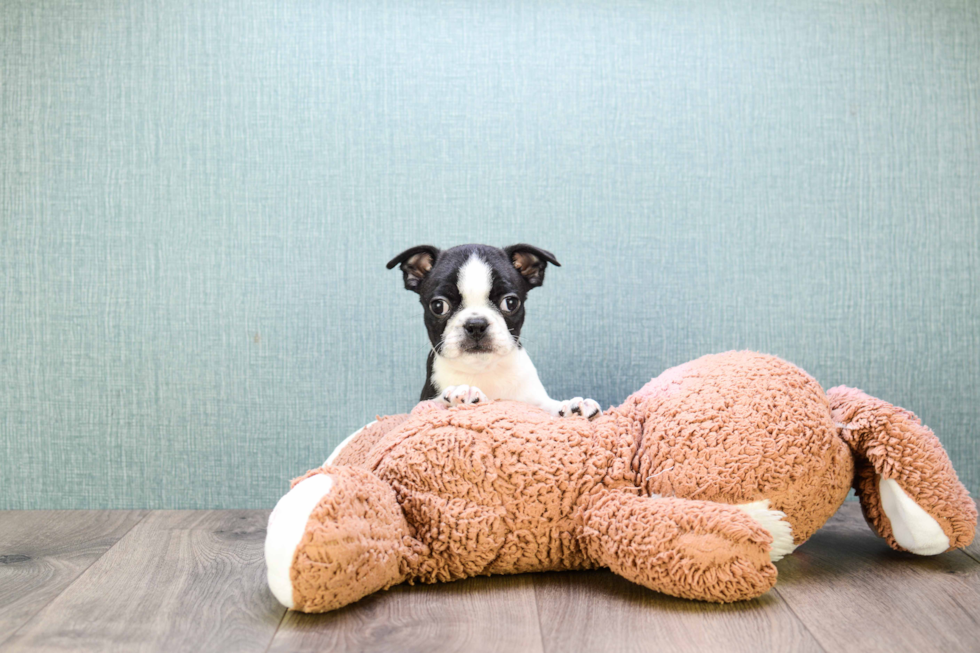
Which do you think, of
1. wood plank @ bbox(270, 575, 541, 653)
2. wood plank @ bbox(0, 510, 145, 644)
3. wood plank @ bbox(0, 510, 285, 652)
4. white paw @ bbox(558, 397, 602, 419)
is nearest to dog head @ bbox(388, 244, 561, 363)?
white paw @ bbox(558, 397, 602, 419)

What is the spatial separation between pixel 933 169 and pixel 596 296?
3.32 feet

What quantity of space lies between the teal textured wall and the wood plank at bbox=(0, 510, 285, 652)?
44 cm

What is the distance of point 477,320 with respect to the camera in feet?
5.25

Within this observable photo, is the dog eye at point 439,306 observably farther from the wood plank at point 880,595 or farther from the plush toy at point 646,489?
the wood plank at point 880,595

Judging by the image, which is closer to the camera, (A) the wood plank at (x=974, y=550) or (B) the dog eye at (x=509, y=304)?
(A) the wood plank at (x=974, y=550)

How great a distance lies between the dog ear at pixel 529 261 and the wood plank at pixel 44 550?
1.09 metres

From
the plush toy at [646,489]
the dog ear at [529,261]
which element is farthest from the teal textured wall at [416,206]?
the plush toy at [646,489]

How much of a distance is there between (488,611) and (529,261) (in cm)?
84

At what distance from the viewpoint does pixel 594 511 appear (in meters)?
1.32

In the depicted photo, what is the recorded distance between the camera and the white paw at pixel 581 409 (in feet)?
5.01

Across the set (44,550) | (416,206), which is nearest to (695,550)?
(416,206)

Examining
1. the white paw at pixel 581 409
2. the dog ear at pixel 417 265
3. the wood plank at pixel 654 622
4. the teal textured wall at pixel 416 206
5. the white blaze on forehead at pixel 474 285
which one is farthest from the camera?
the teal textured wall at pixel 416 206

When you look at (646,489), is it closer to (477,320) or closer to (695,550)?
(695,550)

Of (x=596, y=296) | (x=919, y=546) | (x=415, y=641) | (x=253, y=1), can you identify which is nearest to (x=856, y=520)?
(x=919, y=546)
